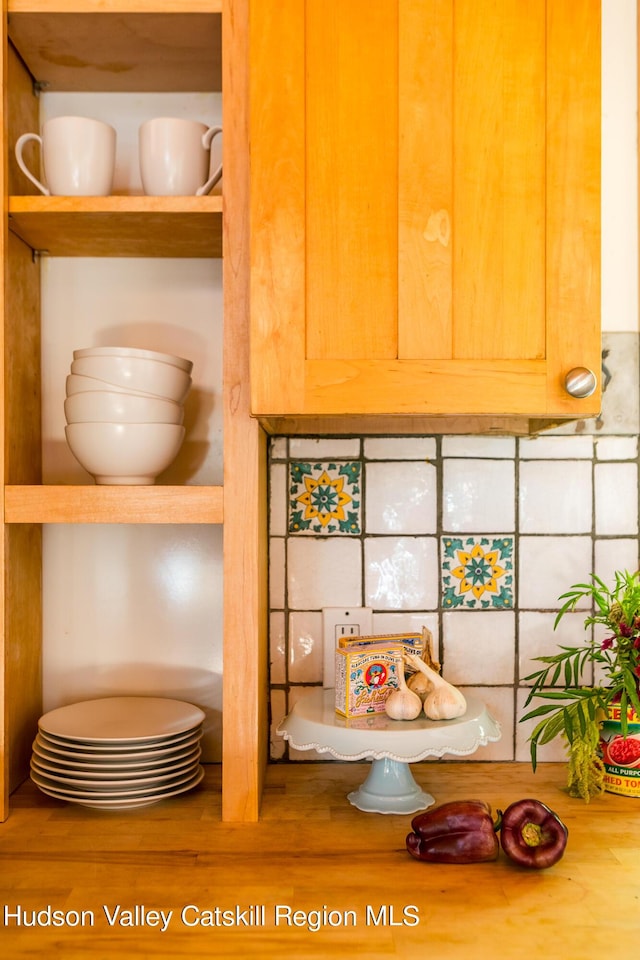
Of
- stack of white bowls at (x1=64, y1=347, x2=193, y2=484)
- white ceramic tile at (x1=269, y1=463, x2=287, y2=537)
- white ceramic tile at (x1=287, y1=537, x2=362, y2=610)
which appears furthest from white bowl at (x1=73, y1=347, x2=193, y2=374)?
white ceramic tile at (x1=287, y1=537, x2=362, y2=610)

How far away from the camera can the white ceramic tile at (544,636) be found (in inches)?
55.2

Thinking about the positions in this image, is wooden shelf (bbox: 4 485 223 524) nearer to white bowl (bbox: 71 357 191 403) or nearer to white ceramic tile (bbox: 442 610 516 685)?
white bowl (bbox: 71 357 191 403)

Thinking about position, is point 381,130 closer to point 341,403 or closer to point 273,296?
point 273,296

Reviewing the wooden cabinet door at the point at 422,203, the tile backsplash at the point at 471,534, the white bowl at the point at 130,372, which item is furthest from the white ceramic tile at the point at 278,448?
the wooden cabinet door at the point at 422,203

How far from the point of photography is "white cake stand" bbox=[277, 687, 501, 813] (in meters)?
1.09

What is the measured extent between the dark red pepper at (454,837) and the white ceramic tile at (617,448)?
680 mm

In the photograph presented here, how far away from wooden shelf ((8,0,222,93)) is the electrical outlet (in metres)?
0.96

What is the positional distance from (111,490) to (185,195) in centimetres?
47

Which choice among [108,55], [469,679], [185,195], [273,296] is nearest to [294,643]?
[469,679]

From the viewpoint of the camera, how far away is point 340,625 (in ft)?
4.57

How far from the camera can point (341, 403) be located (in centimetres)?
102

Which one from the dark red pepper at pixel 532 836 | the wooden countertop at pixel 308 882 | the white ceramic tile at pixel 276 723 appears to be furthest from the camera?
the white ceramic tile at pixel 276 723

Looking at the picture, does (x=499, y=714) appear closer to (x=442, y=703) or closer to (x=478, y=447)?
(x=442, y=703)

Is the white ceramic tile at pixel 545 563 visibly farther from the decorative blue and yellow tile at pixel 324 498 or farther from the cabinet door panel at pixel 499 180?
the cabinet door panel at pixel 499 180
